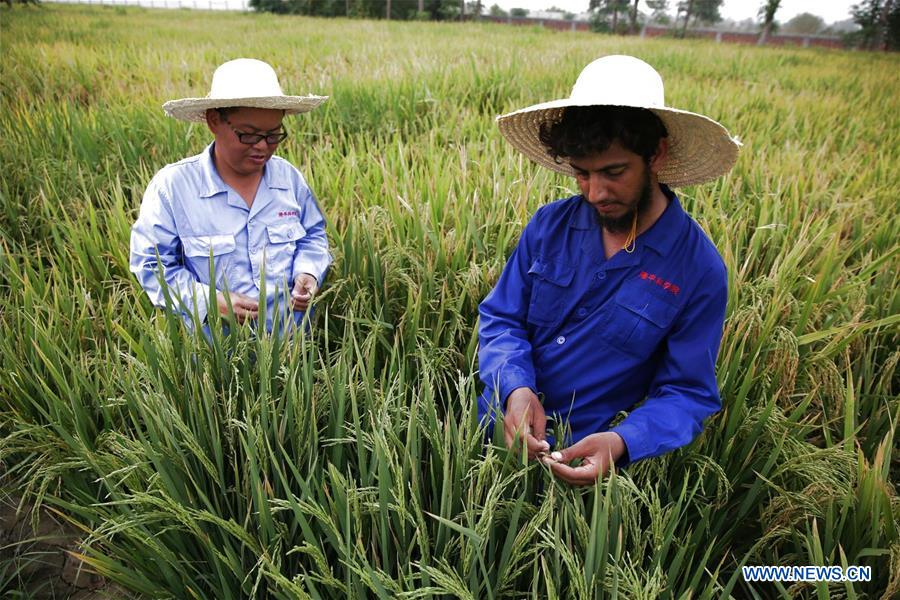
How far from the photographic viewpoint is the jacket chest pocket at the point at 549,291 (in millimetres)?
1279

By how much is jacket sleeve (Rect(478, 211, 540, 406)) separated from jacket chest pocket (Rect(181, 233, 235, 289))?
87 centimetres

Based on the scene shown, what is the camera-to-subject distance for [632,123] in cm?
111

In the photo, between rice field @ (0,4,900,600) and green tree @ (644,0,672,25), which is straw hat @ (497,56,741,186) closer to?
rice field @ (0,4,900,600)

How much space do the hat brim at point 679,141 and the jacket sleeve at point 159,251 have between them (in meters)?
0.99

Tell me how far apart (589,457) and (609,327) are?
318mm

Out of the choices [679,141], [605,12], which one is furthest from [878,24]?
[679,141]

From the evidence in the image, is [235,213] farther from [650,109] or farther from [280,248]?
[650,109]

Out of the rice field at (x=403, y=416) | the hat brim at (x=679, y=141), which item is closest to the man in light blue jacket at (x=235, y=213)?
the rice field at (x=403, y=416)

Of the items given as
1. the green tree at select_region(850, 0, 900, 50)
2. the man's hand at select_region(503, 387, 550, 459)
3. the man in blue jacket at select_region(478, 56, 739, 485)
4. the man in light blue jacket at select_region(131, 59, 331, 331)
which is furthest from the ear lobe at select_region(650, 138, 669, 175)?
the green tree at select_region(850, 0, 900, 50)

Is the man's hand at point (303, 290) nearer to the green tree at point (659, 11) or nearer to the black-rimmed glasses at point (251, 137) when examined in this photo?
the black-rimmed glasses at point (251, 137)

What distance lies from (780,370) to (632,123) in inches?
34.2

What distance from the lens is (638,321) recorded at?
1183 mm

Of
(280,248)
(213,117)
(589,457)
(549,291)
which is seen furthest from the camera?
(280,248)

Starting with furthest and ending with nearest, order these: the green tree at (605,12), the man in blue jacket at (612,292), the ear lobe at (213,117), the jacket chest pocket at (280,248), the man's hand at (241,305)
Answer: the green tree at (605,12), the jacket chest pocket at (280,248), the ear lobe at (213,117), the man's hand at (241,305), the man in blue jacket at (612,292)
